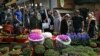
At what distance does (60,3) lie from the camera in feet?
106

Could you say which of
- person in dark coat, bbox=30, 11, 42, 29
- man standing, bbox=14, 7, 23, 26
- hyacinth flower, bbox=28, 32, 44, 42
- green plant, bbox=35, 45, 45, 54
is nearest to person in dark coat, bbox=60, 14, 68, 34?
person in dark coat, bbox=30, 11, 42, 29

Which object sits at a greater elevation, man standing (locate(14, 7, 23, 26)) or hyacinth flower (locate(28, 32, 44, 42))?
hyacinth flower (locate(28, 32, 44, 42))

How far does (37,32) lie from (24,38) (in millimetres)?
6320

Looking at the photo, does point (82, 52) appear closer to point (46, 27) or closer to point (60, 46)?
point (60, 46)

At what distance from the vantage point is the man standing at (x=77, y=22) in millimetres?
21688

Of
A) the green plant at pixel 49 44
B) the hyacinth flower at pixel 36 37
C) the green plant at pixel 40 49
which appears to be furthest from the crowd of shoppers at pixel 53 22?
the green plant at pixel 40 49

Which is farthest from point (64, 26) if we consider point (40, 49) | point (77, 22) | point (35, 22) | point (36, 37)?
point (40, 49)

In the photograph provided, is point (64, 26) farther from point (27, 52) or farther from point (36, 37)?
point (27, 52)

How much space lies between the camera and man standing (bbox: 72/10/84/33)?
21.7 m

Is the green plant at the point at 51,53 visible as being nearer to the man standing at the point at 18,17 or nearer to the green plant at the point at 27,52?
the green plant at the point at 27,52

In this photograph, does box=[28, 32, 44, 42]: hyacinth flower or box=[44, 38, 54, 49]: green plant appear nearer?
box=[44, 38, 54, 49]: green plant

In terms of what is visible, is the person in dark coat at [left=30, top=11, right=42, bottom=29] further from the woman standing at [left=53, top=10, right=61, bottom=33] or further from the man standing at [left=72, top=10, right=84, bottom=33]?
the man standing at [left=72, top=10, right=84, bottom=33]

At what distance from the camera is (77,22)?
21.9 meters

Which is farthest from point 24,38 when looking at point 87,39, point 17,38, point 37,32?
point 37,32
